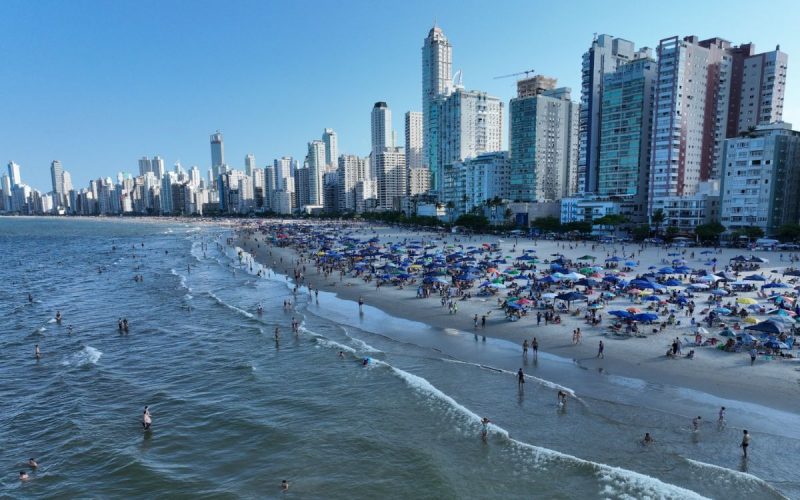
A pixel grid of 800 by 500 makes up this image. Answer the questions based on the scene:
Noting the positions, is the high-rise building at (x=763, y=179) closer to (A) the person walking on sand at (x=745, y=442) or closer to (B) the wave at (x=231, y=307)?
(A) the person walking on sand at (x=745, y=442)

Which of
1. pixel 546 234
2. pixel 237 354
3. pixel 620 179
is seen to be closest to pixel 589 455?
pixel 237 354

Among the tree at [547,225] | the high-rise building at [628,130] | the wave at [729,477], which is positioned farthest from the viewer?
the high-rise building at [628,130]

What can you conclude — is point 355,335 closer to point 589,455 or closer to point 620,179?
point 589,455

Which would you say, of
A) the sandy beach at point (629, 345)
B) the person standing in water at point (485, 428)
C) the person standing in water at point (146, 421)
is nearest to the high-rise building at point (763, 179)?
the sandy beach at point (629, 345)

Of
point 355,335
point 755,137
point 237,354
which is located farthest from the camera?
point 755,137

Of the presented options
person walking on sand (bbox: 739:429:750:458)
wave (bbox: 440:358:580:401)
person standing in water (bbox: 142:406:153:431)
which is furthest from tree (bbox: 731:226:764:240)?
person standing in water (bbox: 142:406:153:431)

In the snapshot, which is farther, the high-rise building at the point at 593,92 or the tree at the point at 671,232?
the high-rise building at the point at 593,92
